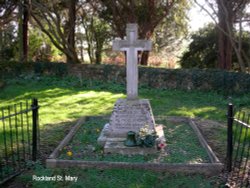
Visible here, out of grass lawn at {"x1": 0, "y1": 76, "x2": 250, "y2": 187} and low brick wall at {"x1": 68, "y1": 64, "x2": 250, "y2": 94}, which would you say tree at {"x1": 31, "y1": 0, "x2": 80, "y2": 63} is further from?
grass lawn at {"x1": 0, "y1": 76, "x2": 250, "y2": 187}

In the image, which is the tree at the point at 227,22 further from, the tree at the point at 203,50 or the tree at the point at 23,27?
the tree at the point at 23,27

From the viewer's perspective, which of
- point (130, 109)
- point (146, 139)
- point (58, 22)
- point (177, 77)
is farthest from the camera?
point (58, 22)

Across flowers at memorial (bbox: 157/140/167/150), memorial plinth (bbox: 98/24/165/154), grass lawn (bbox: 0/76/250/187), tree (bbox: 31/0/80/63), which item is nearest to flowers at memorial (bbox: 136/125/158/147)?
flowers at memorial (bbox: 157/140/167/150)

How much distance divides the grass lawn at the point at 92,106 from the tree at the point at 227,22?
140 inches

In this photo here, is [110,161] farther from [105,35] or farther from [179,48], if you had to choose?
[179,48]

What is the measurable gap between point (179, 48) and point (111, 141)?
93.3 ft

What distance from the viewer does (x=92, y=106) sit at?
11.3m

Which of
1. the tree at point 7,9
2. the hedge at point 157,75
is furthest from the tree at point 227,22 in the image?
the tree at point 7,9

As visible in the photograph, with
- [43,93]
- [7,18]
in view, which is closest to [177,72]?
[43,93]

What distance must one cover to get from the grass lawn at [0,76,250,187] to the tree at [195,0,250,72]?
3.55 metres

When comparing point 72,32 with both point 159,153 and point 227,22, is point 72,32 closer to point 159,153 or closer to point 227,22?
point 227,22

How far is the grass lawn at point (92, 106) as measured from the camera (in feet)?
16.9

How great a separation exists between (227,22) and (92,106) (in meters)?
7.83

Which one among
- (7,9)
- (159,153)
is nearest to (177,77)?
(159,153)
